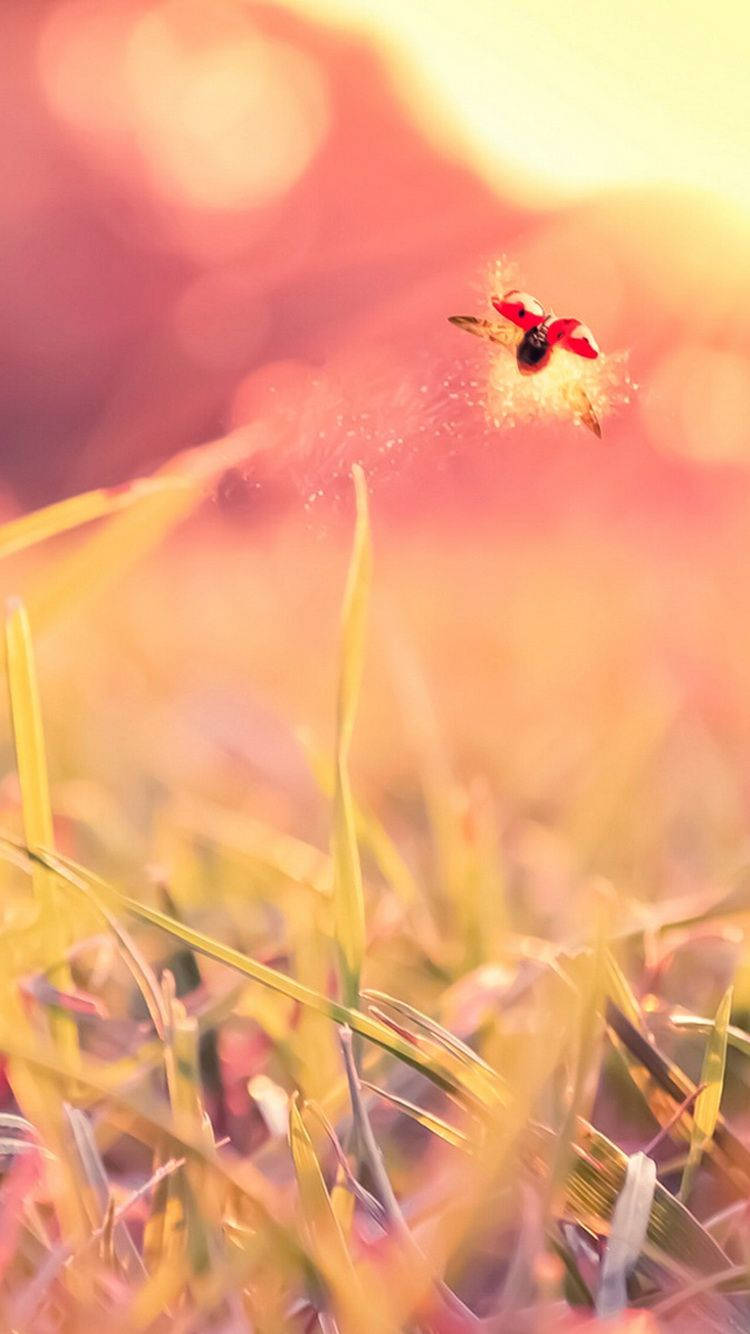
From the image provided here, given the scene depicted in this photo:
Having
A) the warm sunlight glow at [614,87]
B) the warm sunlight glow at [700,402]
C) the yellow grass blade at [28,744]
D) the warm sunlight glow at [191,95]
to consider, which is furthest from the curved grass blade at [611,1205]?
the warm sunlight glow at [191,95]

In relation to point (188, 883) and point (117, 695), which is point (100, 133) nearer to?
point (117, 695)

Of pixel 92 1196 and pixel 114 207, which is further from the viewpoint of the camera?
pixel 114 207

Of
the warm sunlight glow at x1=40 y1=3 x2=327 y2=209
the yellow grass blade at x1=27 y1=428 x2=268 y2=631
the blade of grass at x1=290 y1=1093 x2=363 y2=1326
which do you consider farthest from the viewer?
the warm sunlight glow at x1=40 y1=3 x2=327 y2=209

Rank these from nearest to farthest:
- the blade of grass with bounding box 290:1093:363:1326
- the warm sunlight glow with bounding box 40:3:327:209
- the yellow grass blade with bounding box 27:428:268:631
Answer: the blade of grass with bounding box 290:1093:363:1326
the yellow grass blade with bounding box 27:428:268:631
the warm sunlight glow with bounding box 40:3:327:209

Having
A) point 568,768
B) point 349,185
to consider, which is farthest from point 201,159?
point 568,768

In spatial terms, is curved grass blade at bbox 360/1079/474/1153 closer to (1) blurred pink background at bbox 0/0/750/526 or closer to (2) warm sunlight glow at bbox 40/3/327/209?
(1) blurred pink background at bbox 0/0/750/526

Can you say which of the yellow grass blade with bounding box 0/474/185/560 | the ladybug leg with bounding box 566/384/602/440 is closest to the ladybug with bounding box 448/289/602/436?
the ladybug leg with bounding box 566/384/602/440

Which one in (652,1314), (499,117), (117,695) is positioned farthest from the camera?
(117,695)

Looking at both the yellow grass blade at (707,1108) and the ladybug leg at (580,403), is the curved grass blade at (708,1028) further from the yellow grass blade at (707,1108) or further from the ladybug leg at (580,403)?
the ladybug leg at (580,403)
